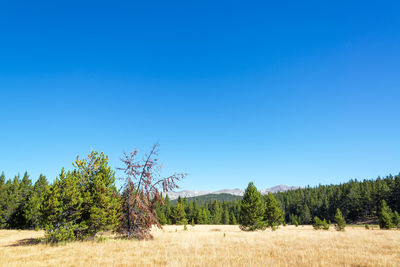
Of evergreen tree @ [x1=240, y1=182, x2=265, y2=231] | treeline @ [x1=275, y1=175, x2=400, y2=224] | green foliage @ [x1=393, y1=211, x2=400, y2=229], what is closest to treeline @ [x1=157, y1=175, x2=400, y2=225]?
treeline @ [x1=275, y1=175, x2=400, y2=224]

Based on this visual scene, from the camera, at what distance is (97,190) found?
17453 mm

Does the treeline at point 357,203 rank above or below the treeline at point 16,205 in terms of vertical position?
below

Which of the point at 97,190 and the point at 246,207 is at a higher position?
the point at 97,190

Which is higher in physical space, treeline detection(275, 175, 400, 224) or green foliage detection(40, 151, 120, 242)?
green foliage detection(40, 151, 120, 242)

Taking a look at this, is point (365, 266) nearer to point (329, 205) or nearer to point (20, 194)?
point (20, 194)

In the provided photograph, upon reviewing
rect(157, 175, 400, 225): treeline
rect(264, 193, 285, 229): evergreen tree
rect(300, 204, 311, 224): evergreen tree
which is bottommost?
rect(300, 204, 311, 224): evergreen tree

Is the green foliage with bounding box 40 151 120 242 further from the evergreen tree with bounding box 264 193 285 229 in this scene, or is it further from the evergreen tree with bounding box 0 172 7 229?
the evergreen tree with bounding box 0 172 7 229

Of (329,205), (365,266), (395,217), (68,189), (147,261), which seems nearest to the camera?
(365,266)

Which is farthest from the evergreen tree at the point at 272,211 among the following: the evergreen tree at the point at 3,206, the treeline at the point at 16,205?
the evergreen tree at the point at 3,206

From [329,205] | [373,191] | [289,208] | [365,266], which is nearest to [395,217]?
[365,266]

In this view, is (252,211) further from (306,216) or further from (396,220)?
(306,216)

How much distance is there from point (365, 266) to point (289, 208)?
121 metres

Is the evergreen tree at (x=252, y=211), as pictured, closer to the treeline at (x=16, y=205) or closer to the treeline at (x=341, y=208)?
the treeline at (x=341, y=208)

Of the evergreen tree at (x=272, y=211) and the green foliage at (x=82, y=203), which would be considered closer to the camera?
the green foliage at (x=82, y=203)
